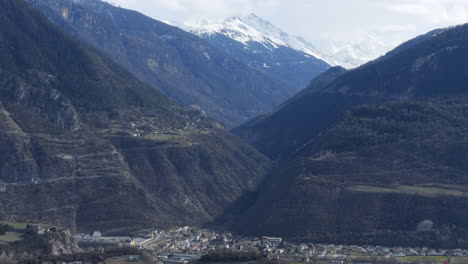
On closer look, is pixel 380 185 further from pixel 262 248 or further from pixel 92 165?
pixel 92 165

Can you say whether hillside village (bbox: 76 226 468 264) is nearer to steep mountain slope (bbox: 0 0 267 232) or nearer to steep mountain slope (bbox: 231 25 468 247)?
steep mountain slope (bbox: 231 25 468 247)

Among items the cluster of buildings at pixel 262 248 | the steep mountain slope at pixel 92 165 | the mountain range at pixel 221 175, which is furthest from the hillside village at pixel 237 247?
the steep mountain slope at pixel 92 165

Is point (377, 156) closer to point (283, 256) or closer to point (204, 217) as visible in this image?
point (204, 217)

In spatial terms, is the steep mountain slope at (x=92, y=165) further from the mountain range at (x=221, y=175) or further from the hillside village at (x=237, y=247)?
the hillside village at (x=237, y=247)

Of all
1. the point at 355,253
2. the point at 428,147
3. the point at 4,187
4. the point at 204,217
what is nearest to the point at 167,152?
the point at 204,217

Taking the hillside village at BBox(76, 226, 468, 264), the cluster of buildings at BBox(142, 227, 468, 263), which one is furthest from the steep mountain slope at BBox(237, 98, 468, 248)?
the hillside village at BBox(76, 226, 468, 264)
